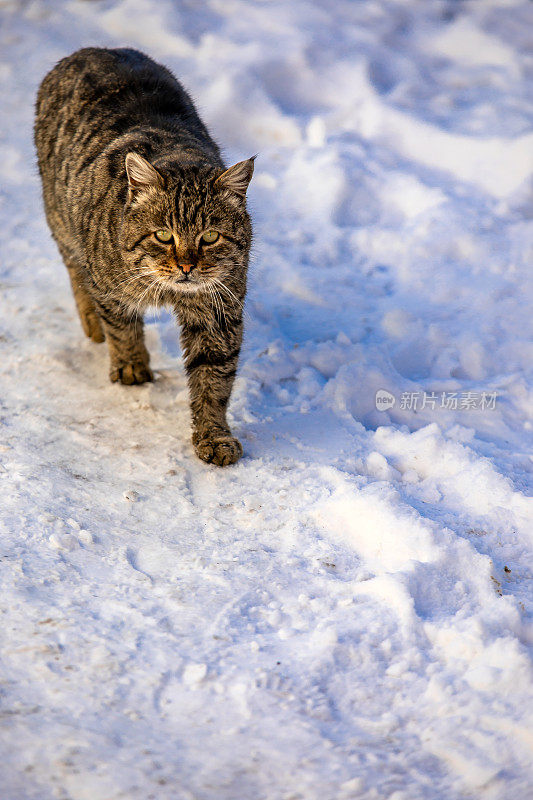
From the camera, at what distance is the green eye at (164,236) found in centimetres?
280

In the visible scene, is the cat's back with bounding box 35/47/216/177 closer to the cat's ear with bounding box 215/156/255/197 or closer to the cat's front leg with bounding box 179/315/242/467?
the cat's ear with bounding box 215/156/255/197

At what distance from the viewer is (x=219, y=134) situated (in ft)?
17.1

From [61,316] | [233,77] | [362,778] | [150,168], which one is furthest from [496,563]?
[233,77]

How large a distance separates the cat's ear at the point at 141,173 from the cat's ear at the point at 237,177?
0.22 m

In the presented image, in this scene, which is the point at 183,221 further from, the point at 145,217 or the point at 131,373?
the point at 131,373

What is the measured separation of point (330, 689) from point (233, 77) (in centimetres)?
454

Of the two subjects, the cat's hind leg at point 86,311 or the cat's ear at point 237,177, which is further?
the cat's hind leg at point 86,311

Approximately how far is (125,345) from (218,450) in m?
0.69

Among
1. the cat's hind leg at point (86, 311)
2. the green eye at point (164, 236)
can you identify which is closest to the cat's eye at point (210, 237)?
the green eye at point (164, 236)

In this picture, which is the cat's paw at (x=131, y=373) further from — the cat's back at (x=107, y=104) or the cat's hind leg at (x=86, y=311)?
the cat's back at (x=107, y=104)

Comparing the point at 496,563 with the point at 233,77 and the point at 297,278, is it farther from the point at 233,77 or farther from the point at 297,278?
the point at 233,77

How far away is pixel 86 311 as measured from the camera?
3695mm

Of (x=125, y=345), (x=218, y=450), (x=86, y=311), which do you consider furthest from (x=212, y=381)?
(x=86, y=311)
